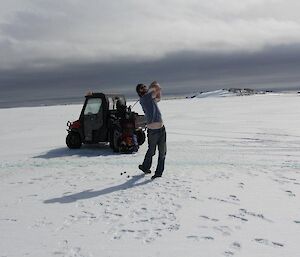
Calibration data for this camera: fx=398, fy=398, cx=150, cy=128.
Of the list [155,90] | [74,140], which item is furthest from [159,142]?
[74,140]

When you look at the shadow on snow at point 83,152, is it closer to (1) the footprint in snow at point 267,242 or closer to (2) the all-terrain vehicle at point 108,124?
(2) the all-terrain vehicle at point 108,124

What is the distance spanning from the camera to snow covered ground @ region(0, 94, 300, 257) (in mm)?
4688

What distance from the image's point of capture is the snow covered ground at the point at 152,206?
4.69 meters

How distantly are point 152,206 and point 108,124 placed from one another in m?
5.95

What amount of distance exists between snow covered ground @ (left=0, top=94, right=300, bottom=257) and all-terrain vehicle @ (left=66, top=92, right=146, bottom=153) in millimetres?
580

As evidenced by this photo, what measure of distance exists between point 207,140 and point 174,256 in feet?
32.0

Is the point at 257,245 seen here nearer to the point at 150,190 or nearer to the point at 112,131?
the point at 150,190

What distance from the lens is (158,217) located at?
5.68m

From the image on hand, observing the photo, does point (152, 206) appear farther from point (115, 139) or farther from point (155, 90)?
point (115, 139)

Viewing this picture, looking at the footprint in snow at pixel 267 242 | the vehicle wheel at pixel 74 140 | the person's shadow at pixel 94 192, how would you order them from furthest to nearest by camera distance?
the vehicle wheel at pixel 74 140, the person's shadow at pixel 94 192, the footprint in snow at pixel 267 242

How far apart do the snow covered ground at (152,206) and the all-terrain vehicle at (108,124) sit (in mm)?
580

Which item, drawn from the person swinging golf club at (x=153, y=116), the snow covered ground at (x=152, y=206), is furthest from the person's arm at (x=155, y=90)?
the snow covered ground at (x=152, y=206)

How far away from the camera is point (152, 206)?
618cm

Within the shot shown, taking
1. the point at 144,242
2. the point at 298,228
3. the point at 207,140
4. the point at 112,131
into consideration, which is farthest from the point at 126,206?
the point at 207,140
